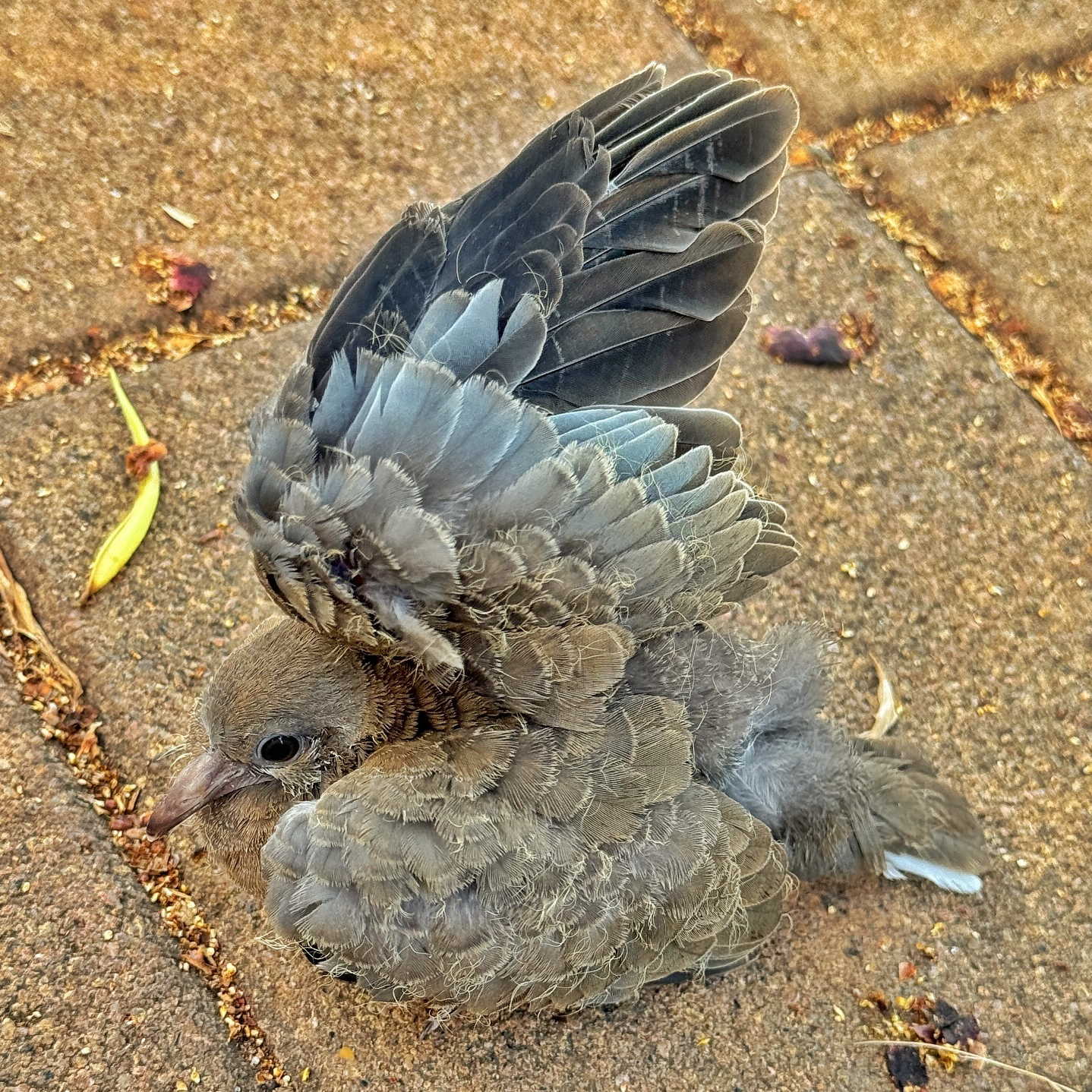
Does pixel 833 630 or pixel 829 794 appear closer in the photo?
pixel 829 794

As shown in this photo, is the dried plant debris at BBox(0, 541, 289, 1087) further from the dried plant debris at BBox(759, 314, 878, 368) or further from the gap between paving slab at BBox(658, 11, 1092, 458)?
the gap between paving slab at BBox(658, 11, 1092, 458)

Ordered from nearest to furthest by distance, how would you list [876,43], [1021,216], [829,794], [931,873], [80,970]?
[80,970], [829,794], [931,873], [1021,216], [876,43]

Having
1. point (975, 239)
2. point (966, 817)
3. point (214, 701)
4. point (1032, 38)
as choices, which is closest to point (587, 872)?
point (214, 701)

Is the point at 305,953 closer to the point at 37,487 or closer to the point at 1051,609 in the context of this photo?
the point at 37,487

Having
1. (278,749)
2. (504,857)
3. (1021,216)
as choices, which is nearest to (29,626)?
(278,749)

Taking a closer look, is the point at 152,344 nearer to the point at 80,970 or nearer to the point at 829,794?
the point at 80,970

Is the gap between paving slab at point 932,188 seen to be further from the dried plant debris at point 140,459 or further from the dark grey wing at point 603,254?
the dried plant debris at point 140,459
